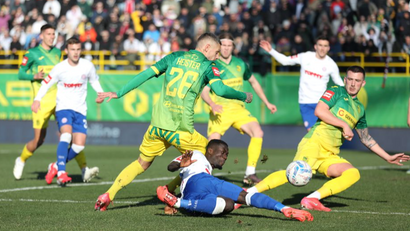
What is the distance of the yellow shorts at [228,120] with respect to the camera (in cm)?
1189

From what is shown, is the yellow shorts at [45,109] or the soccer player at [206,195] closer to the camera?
the soccer player at [206,195]

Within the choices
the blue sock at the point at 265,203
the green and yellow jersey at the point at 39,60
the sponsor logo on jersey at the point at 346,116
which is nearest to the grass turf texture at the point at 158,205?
the blue sock at the point at 265,203

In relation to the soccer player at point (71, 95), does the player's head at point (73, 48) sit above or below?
above

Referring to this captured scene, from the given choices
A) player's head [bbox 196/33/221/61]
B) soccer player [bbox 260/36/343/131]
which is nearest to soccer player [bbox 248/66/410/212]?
player's head [bbox 196/33/221/61]

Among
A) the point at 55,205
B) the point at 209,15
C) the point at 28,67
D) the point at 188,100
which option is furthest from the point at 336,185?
the point at 209,15

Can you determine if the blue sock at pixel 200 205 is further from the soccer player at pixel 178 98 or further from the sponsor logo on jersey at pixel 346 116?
the sponsor logo on jersey at pixel 346 116

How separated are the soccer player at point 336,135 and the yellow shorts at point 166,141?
101cm

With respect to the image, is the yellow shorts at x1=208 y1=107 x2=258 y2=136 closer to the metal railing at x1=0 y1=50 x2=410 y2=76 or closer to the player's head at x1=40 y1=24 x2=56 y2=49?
the player's head at x1=40 y1=24 x2=56 y2=49

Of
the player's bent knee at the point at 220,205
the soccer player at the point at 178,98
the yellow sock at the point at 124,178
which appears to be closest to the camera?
the player's bent knee at the point at 220,205

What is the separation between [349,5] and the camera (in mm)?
21781

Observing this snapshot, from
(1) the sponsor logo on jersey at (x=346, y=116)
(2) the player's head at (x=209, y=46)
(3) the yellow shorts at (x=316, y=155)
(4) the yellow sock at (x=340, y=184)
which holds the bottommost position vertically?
(4) the yellow sock at (x=340, y=184)

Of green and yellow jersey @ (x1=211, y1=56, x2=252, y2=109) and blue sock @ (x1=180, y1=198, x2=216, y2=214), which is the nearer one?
blue sock @ (x1=180, y1=198, x2=216, y2=214)

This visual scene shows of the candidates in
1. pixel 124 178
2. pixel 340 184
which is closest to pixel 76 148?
pixel 124 178

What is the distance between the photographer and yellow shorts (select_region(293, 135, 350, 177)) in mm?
8781
